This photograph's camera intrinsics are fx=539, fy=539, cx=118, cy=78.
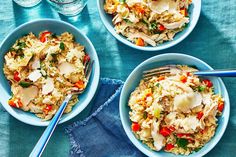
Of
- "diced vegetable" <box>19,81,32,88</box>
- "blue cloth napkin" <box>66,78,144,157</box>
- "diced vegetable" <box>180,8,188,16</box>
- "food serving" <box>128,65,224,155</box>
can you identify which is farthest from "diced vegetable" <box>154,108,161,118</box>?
"diced vegetable" <box>19,81,32,88</box>

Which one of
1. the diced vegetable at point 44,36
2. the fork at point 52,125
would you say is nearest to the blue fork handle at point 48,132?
the fork at point 52,125

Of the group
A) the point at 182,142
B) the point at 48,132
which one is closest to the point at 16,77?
the point at 48,132

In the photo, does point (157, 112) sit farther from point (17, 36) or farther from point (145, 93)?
point (17, 36)

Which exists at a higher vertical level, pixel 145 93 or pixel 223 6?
pixel 223 6

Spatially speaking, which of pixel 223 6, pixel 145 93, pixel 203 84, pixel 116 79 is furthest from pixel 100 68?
pixel 223 6

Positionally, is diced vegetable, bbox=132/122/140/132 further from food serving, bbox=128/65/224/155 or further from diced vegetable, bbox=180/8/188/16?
diced vegetable, bbox=180/8/188/16

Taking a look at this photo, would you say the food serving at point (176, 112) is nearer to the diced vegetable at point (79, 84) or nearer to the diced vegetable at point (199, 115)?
the diced vegetable at point (199, 115)
